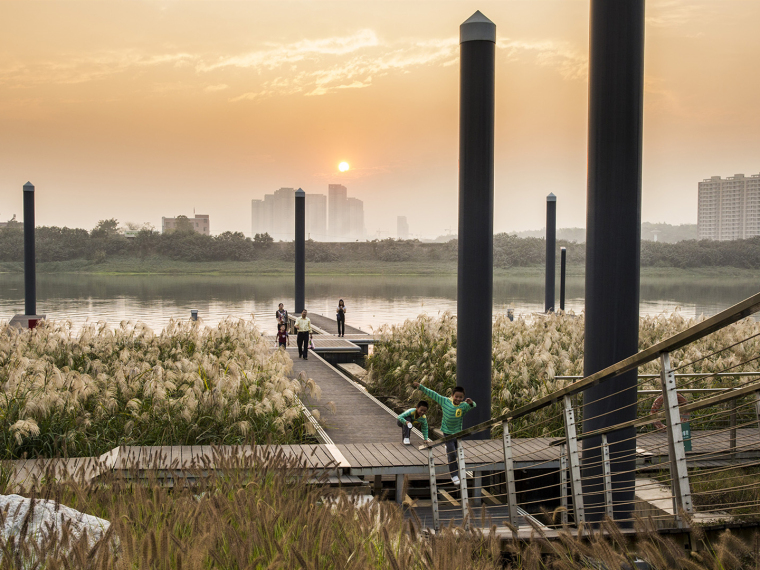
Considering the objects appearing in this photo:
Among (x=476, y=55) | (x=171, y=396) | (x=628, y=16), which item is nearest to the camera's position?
(x=628, y=16)

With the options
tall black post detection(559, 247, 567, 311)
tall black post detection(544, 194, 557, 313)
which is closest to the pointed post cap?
tall black post detection(544, 194, 557, 313)

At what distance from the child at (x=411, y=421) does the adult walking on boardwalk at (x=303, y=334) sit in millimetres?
8022

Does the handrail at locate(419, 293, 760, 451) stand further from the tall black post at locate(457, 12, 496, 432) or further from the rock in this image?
the tall black post at locate(457, 12, 496, 432)

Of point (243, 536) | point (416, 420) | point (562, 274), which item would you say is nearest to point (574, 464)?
point (243, 536)

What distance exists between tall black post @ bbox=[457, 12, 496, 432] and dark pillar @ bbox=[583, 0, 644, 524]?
9.52 ft

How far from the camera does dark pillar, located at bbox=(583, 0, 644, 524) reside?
6.05 meters

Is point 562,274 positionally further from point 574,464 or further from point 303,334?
point 574,464

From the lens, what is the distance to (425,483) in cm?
915

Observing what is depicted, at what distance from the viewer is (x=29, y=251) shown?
82.0ft

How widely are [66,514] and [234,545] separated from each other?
1.09 m

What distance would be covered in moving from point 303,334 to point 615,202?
40.4 ft

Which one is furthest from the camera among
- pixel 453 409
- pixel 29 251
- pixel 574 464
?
pixel 29 251

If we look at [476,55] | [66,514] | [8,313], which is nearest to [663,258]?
[8,313]

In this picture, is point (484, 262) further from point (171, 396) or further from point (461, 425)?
point (171, 396)
